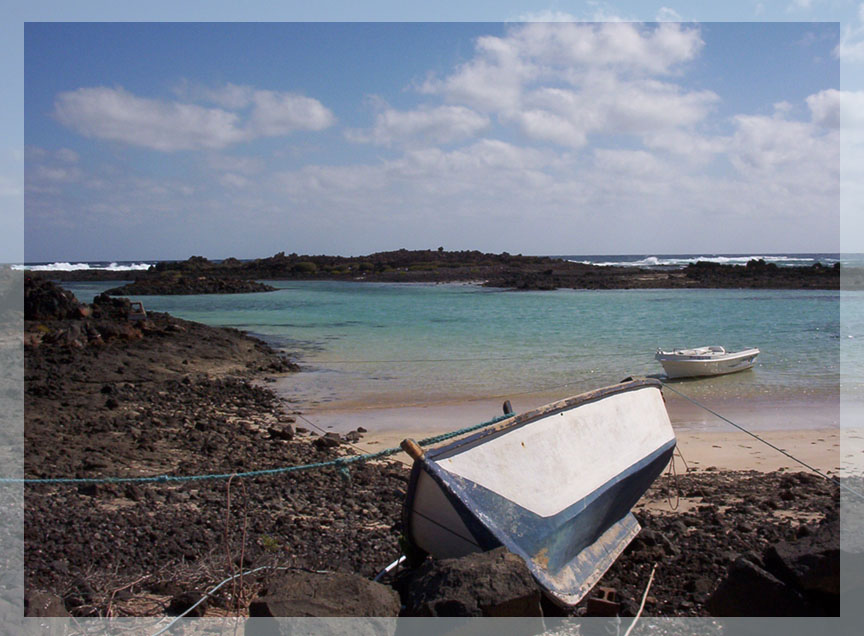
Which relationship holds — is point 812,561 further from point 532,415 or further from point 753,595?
point 532,415

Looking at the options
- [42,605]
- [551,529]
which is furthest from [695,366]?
[42,605]

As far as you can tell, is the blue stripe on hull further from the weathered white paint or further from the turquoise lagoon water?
the turquoise lagoon water

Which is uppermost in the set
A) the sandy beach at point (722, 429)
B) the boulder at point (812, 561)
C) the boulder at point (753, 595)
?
the boulder at point (812, 561)

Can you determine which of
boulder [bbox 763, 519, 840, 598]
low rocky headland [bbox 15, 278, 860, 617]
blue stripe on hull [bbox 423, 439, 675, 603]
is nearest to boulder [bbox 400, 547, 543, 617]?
low rocky headland [bbox 15, 278, 860, 617]

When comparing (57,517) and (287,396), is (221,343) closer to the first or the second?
(287,396)

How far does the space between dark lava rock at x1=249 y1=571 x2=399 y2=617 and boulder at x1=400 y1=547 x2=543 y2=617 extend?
164 mm

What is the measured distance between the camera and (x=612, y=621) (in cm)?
387

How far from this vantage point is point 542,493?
4457 millimetres

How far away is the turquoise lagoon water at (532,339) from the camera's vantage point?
1318 cm

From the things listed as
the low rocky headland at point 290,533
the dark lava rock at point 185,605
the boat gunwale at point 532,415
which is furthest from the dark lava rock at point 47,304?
the boat gunwale at point 532,415

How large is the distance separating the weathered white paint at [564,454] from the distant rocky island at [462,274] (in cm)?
4242

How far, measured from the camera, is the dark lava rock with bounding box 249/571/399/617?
3328 mm

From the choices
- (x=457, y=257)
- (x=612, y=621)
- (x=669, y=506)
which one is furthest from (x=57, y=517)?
(x=457, y=257)

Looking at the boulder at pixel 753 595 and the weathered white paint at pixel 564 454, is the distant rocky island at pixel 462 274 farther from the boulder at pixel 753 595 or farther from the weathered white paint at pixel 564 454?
the boulder at pixel 753 595
